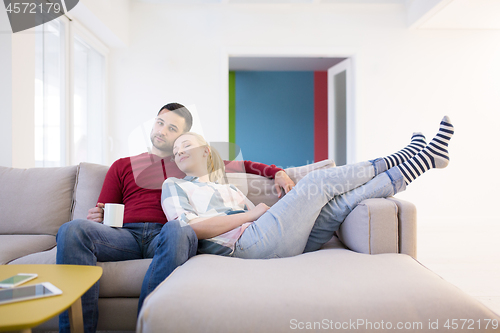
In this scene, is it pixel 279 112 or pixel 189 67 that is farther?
pixel 279 112

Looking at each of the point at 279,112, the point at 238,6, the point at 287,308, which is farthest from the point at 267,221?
the point at 279,112

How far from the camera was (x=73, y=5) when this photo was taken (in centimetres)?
298

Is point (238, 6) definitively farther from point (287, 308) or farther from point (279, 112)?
point (287, 308)

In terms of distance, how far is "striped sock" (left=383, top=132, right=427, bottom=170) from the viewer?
4.82 ft

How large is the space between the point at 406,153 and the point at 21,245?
1.88 meters

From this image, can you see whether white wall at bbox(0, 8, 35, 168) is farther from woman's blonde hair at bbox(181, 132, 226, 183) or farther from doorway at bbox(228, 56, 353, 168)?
doorway at bbox(228, 56, 353, 168)

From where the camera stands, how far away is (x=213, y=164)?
1.64m

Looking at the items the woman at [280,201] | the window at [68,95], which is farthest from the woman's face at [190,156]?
the window at [68,95]

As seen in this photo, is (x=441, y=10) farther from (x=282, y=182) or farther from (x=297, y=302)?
(x=297, y=302)

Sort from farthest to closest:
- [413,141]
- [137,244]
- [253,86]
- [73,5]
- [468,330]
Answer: [253,86], [73,5], [413,141], [137,244], [468,330]

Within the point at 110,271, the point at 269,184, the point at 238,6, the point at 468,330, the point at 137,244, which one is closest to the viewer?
the point at 468,330

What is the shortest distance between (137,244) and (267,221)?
0.57 metres

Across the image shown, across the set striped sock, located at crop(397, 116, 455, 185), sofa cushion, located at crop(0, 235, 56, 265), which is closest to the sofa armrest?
striped sock, located at crop(397, 116, 455, 185)

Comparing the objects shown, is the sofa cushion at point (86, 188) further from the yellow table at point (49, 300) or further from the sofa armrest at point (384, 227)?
the sofa armrest at point (384, 227)
